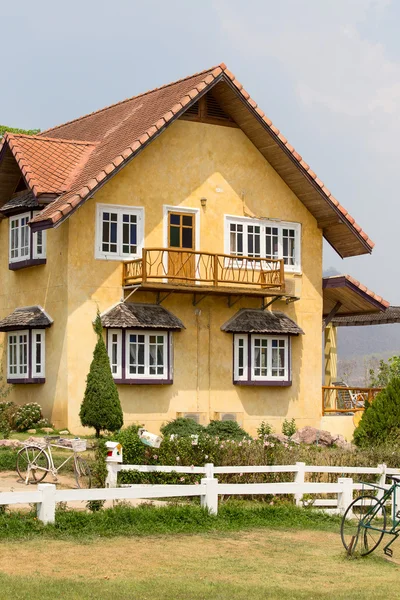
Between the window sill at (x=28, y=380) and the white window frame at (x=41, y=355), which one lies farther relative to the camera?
the white window frame at (x=41, y=355)

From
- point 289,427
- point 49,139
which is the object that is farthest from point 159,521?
point 49,139

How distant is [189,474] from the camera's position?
19.7 metres

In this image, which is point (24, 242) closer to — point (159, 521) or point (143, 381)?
point (143, 381)

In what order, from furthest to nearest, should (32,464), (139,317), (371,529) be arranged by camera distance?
(139,317), (32,464), (371,529)

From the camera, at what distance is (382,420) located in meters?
23.9

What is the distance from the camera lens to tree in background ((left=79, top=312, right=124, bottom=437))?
26516 mm

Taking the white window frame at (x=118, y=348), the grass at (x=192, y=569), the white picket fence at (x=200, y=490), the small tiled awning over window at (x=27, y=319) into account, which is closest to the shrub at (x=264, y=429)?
the white window frame at (x=118, y=348)

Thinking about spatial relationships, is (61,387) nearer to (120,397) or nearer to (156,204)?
(120,397)

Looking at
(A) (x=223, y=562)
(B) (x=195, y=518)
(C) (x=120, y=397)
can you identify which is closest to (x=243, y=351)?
(C) (x=120, y=397)

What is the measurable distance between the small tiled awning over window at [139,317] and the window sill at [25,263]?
93.0 inches

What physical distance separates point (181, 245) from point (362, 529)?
14.5 meters

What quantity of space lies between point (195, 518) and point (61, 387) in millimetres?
12454

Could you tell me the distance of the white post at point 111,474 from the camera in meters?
18.4

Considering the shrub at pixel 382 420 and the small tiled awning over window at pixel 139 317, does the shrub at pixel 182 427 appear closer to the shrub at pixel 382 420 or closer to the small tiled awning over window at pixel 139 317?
the small tiled awning over window at pixel 139 317
